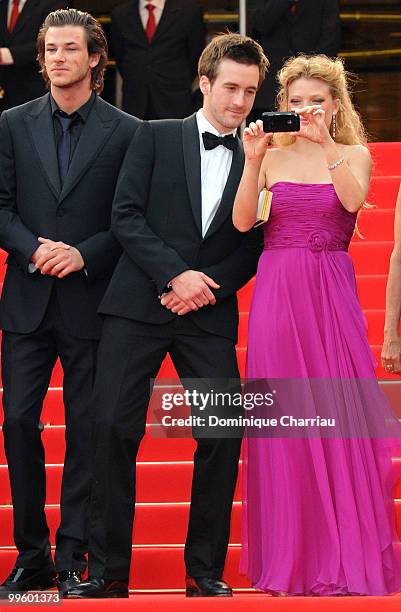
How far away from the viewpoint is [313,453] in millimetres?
4629

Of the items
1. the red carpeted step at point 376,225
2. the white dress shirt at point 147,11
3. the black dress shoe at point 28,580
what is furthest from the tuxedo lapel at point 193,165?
the white dress shirt at point 147,11

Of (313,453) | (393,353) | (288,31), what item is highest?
(288,31)

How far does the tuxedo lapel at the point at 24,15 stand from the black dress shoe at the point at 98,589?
5402 millimetres

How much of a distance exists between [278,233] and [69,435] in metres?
1.05

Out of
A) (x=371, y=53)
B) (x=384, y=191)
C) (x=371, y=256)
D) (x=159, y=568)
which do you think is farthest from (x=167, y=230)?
(x=371, y=53)

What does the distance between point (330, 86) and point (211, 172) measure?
20.9 inches

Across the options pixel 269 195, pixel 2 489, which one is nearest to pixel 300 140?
pixel 269 195

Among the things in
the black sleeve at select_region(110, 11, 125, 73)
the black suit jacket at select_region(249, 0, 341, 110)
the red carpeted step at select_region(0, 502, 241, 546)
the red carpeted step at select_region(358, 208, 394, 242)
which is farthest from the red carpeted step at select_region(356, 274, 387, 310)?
the black sleeve at select_region(110, 11, 125, 73)

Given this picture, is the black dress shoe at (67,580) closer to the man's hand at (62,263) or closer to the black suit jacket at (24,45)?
the man's hand at (62,263)

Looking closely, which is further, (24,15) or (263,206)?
(24,15)

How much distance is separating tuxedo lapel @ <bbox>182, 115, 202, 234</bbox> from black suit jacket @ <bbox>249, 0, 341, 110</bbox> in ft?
14.2

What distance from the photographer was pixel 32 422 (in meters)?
4.86

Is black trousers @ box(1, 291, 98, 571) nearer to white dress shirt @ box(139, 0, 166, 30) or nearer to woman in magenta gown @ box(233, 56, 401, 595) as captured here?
woman in magenta gown @ box(233, 56, 401, 595)

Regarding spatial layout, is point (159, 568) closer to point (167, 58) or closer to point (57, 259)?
point (57, 259)
